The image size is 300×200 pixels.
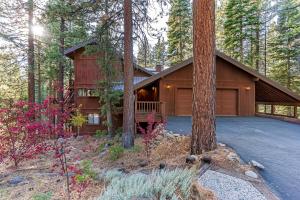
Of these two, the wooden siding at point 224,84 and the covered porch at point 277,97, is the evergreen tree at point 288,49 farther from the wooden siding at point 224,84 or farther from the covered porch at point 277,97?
the wooden siding at point 224,84

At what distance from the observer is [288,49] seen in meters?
20.5

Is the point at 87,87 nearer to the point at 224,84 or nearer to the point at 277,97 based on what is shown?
the point at 224,84

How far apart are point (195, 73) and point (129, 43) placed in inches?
158

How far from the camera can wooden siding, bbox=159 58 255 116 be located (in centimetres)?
1476

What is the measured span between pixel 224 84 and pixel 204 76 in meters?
10.2

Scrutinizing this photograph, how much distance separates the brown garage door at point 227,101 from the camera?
15.2 metres

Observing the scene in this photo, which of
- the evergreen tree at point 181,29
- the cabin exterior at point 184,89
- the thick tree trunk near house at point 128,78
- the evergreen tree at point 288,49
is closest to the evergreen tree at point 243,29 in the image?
the evergreen tree at point 288,49

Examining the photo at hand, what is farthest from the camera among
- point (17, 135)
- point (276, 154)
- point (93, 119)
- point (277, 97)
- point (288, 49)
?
point (288, 49)

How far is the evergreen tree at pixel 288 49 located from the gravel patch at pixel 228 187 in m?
19.7

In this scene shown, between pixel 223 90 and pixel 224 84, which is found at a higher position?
pixel 224 84

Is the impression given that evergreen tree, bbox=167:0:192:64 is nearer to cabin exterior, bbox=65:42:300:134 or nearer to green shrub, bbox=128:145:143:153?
cabin exterior, bbox=65:42:300:134

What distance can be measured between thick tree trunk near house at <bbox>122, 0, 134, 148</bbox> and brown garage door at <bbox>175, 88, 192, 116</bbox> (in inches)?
238

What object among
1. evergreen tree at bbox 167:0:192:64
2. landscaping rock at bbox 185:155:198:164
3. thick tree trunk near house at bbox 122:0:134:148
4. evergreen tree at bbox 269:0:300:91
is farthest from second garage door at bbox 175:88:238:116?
evergreen tree at bbox 167:0:192:64

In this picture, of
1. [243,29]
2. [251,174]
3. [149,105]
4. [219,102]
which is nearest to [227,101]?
[219,102]
